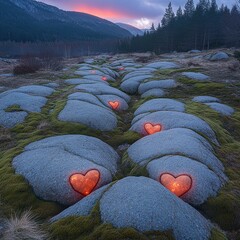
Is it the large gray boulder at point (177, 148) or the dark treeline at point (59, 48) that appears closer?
the large gray boulder at point (177, 148)

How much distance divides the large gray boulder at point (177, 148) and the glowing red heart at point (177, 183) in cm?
153

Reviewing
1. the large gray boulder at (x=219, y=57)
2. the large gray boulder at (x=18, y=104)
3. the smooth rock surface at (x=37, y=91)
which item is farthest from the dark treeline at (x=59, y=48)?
the large gray boulder at (x=18, y=104)

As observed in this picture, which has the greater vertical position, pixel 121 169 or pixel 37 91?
pixel 37 91

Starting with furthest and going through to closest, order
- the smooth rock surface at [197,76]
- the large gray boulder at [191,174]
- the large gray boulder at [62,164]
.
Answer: the smooth rock surface at [197,76] < the large gray boulder at [62,164] < the large gray boulder at [191,174]

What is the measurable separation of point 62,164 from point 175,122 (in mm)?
7195

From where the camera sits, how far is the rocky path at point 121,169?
791cm

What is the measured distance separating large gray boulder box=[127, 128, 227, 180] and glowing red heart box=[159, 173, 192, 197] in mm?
1527

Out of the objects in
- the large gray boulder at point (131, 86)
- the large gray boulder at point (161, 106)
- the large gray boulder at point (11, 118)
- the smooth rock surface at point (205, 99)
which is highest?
the large gray boulder at point (161, 106)

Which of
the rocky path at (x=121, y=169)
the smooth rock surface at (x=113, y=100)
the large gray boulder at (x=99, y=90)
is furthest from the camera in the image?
the large gray boulder at (x=99, y=90)

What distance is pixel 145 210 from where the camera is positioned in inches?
311

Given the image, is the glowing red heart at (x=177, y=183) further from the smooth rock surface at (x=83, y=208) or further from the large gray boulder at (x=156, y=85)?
the large gray boulder at (x=156, y=85)

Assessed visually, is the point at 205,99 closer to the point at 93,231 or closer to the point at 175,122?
the point at 175,122

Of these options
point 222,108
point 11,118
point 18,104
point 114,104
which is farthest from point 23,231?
point 222,108

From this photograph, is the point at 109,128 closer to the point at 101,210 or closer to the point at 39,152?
the point at 39,152
